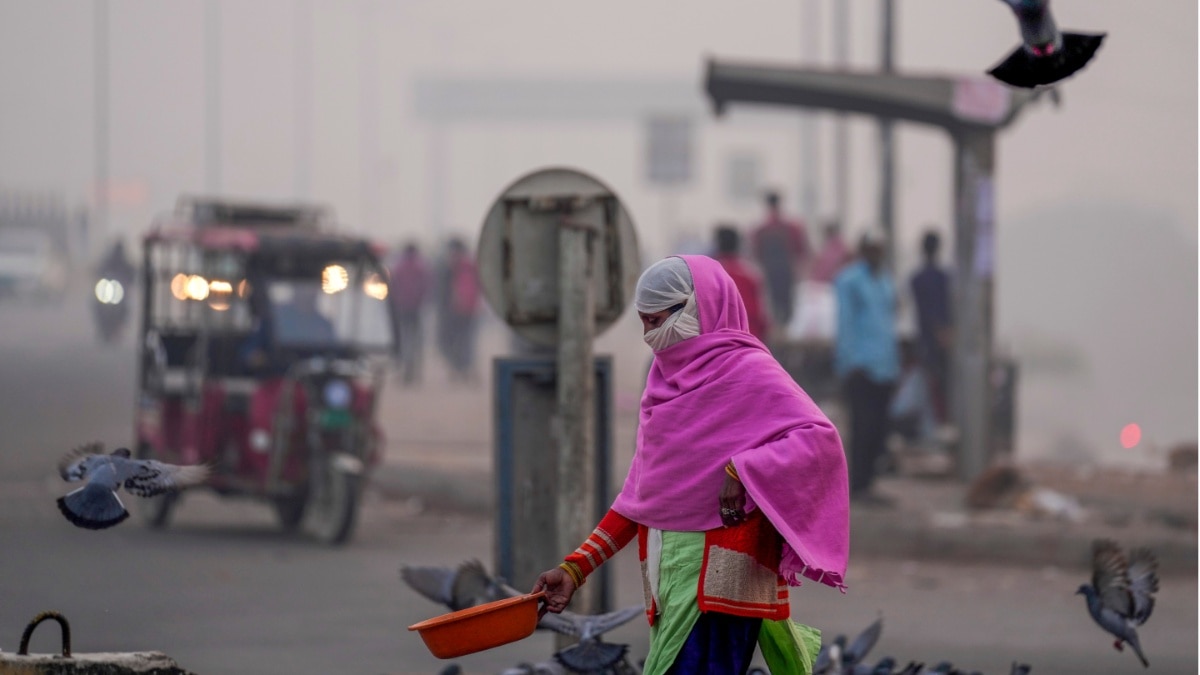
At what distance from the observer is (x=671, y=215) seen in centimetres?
3056

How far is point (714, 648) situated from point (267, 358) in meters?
6.89

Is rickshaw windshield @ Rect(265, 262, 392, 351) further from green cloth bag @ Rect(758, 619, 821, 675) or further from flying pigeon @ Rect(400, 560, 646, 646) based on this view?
green cloth bag @ Rect(758, 619, 821, 675)

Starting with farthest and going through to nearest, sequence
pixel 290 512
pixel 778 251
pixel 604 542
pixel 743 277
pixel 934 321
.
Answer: pixel 778 251 → pixel 934 321 → pixel 290 512 → pixel 743 277 → pixel 604 542

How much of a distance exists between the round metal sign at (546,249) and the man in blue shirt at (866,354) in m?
4.88

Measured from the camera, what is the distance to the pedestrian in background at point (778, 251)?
705 inches

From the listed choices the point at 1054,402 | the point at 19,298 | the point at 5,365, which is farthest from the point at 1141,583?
the point at 19,298

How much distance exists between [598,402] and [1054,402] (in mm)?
19947

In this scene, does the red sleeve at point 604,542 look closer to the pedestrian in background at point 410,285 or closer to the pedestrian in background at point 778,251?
the pedestrian in background at point 778,251

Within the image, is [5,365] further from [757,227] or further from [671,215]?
[757,227]

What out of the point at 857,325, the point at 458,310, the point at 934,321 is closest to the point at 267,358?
the point at 857,325

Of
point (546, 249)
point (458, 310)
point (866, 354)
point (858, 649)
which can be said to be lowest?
point (858, 649)

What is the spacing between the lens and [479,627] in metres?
3.97

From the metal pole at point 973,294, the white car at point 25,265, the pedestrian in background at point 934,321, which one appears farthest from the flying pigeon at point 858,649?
the white car at point 25,265

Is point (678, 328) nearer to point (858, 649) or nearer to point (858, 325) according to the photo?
point (858, 649)
